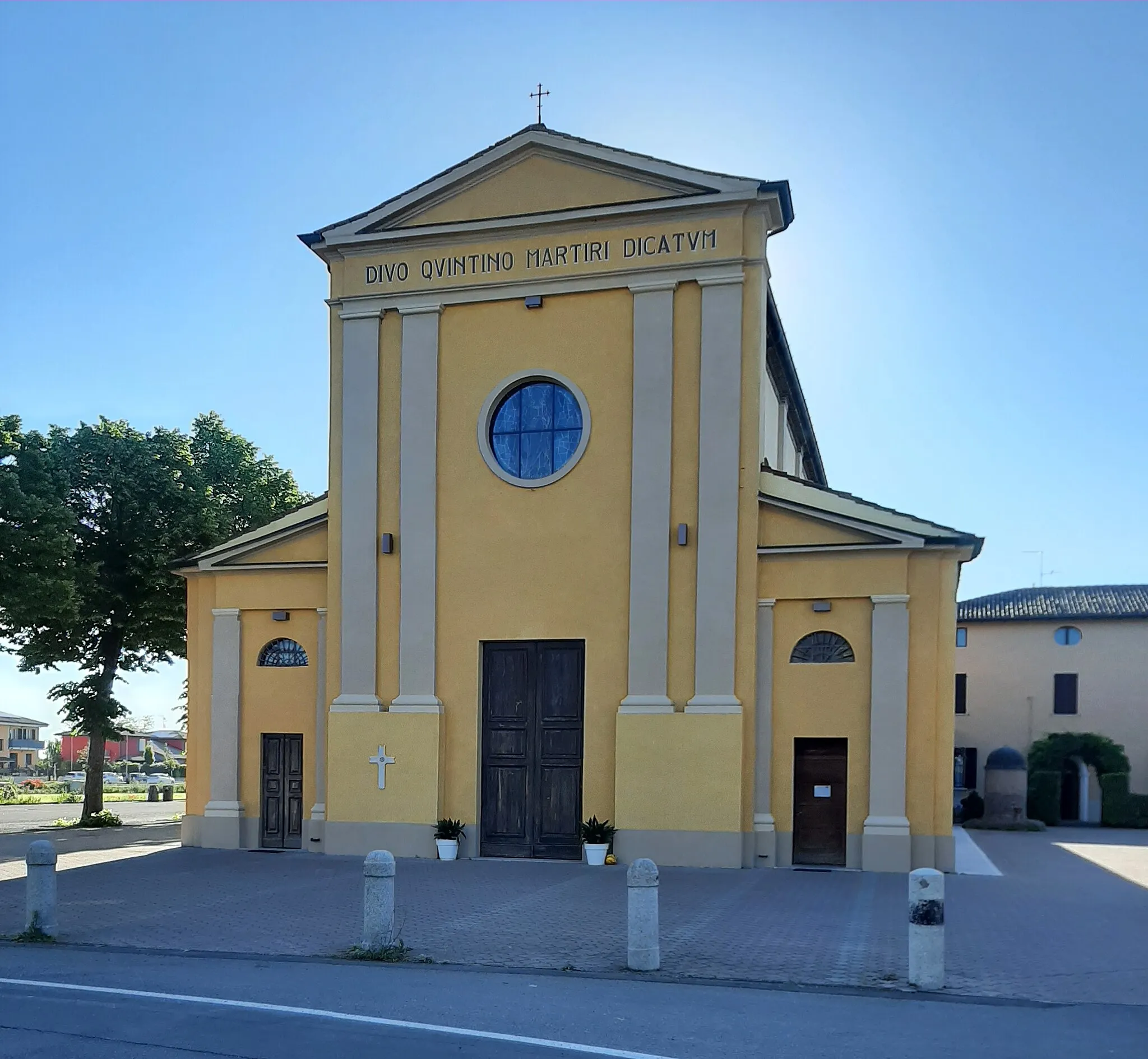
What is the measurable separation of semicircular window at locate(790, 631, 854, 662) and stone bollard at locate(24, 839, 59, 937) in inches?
438

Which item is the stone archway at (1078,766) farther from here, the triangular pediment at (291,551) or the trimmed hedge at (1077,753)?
the triangular pediment at (291,551)

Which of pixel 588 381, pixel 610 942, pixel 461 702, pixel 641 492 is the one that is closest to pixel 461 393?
pixel 588 381

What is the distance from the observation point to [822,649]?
18328 millimetres

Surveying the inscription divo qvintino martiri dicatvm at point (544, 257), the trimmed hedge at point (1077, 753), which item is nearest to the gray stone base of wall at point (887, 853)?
the inscription divo qvintino martiri dicatvm at point (544, 257)

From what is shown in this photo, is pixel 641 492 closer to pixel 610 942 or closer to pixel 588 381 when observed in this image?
pixel 588 381

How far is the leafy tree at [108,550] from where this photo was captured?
25375mm

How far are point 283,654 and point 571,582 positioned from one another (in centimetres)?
581

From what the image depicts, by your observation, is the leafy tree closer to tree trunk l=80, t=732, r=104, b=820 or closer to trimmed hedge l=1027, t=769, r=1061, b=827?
tree trunk l=80, t=732, r=104, b=820

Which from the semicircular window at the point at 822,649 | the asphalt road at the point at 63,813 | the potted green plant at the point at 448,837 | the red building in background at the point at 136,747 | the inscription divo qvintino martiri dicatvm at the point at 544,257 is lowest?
the red building in background at the point at 136,747

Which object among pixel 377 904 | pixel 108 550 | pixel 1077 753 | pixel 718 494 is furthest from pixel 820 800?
pixel 1077 753

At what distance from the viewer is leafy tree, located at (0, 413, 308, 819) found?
83.3ft

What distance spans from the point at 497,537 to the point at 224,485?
14.6 meters

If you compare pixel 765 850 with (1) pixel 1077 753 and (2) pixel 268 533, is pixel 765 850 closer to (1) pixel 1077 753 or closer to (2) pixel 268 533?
(2) pixel 268 533

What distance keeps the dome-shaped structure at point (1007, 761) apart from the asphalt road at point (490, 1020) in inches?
1059
